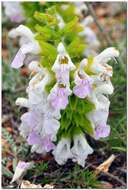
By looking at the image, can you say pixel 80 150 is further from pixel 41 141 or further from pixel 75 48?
pixel 75 48

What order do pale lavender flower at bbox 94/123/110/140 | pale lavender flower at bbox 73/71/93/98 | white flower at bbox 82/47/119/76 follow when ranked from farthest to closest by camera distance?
pale lavender flower at bbox 94/123/110/140
white flower at bbox 82/47/119/76
pale lavender flower at bbox 73/71/93/98

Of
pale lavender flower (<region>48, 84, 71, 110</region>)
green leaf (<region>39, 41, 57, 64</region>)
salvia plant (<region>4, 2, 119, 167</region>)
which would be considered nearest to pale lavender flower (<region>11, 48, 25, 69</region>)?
salvia plant (<region>4, 2, 119, 167</region>)

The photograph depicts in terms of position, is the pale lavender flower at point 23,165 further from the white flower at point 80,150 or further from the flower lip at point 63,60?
the flower lip at point 63,60

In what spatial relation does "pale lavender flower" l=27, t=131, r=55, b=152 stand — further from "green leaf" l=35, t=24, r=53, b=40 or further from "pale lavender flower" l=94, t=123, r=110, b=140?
"green leaf" l=35, t=24, r=53, b=40

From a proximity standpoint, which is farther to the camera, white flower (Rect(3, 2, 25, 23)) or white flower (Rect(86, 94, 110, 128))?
white flower (Rect(3, 2, 25, 23))

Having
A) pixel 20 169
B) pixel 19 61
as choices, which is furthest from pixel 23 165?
pixel 19 61

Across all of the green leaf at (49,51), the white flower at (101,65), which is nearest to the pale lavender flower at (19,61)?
the green leaf at (49,51)
